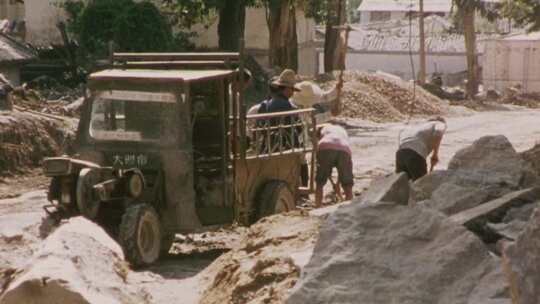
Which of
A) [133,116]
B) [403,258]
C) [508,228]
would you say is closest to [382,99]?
[133,116]

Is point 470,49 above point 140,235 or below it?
below

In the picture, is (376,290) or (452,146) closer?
(376,290)

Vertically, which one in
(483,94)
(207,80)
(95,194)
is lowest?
(483,94)

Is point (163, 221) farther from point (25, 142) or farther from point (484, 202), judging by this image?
point (25, 142)

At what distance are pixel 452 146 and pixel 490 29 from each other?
189ft

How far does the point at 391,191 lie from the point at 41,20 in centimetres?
4142

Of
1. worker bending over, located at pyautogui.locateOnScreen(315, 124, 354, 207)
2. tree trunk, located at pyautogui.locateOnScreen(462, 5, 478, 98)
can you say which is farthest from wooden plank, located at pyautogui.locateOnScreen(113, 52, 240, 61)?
tree trunk, located at pyautogui.locateOnScreen(462, 5, 478, 98)

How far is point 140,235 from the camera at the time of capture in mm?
14062

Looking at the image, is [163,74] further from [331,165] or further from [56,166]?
[331,165]

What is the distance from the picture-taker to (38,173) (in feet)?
79.6

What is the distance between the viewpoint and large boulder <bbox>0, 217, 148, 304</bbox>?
8.40 metres

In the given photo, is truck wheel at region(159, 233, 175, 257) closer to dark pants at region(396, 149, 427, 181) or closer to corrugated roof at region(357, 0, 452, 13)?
dark pants at region(396, 149, 427, 181)

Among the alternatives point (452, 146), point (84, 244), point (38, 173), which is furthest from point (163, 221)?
Result: point (452, 146)

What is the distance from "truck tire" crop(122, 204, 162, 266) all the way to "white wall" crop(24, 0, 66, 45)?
3524 centimetres
